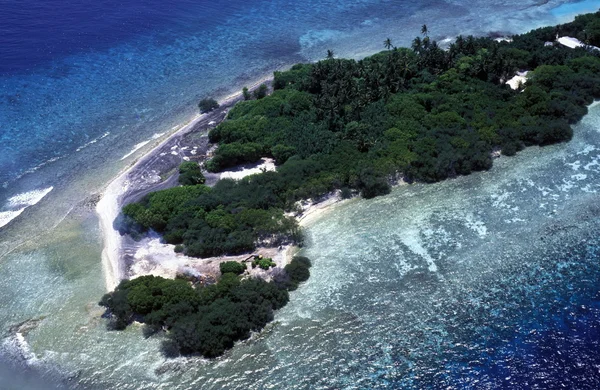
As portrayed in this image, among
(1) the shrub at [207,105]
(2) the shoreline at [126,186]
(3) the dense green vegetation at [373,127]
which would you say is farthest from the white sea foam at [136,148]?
(3) the dense green vegetation at [373,127]

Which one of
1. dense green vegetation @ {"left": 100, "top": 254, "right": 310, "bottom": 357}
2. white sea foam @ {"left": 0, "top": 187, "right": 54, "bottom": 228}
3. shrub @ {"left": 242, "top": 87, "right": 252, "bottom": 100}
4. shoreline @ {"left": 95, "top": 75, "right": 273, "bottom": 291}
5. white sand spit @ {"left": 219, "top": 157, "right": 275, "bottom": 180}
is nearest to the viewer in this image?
dense green vegetation @ {"left": 100, "top": 254, "right": 310, "bottom": 357}

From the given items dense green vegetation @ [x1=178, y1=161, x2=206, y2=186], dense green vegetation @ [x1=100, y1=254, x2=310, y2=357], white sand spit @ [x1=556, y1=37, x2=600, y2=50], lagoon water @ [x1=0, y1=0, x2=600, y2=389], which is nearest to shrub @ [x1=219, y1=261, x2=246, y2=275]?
dense green vegetation @ [x1=100, y1=254, x2=310, y2=357]

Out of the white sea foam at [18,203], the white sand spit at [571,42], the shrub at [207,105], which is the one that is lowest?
the white sea foam at [18,203]

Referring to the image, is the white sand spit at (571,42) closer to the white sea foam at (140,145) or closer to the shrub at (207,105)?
the shrub at (207,105)

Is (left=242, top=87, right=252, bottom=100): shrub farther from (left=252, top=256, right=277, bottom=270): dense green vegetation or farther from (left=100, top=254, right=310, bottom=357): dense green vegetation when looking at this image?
(left=100, top=254, right=310, bottom=357): dense green vegetation

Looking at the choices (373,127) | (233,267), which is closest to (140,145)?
(233,267)
